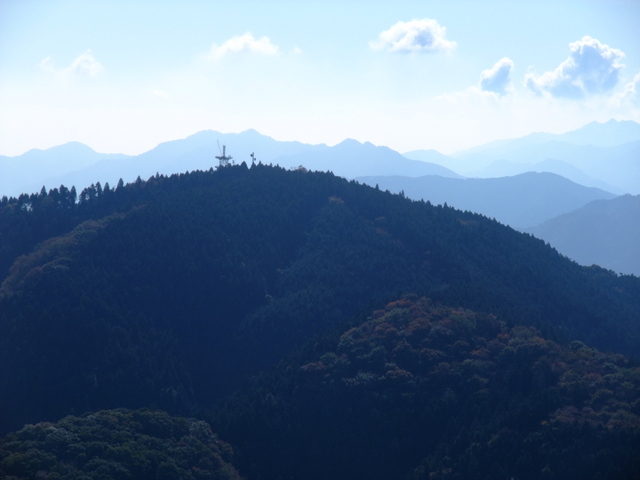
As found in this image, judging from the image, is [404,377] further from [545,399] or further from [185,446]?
[185,446]

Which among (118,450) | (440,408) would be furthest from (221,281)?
(118,450)

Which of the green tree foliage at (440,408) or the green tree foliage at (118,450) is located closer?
the green tree foliage at (118,450)

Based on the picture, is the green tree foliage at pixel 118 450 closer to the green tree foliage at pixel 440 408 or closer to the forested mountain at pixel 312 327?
the forested mountain at pixel 312 327

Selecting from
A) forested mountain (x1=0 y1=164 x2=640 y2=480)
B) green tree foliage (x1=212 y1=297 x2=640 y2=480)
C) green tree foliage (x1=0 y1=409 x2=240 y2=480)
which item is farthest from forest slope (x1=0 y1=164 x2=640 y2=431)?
green tree foliage (x1=0 y1=409 x2=240 y2=480)

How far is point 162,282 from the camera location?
65688 mm

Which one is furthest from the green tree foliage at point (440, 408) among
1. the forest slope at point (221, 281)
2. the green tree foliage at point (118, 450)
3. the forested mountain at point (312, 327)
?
the forest slope at point (221, 281)

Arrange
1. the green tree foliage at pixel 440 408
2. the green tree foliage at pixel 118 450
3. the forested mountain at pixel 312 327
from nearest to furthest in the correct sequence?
1. the green tree foliage at pixel 118 450
2. the green tree foliage at pixel 440 408
3. the forested mountain at pixel 312 327

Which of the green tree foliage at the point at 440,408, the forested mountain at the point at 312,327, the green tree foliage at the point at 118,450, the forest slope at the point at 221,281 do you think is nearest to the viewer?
the green tree foliage at the point at 118,450

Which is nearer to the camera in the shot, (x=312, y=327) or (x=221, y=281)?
(x=312, y=327)

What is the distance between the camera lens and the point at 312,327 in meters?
62.7

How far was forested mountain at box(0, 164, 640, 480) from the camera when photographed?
1534 inches

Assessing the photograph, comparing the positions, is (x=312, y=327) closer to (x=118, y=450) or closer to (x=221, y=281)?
(x=221, y=281)

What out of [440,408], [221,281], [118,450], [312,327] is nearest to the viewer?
[118,450]

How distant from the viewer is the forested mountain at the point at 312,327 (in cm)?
3897
